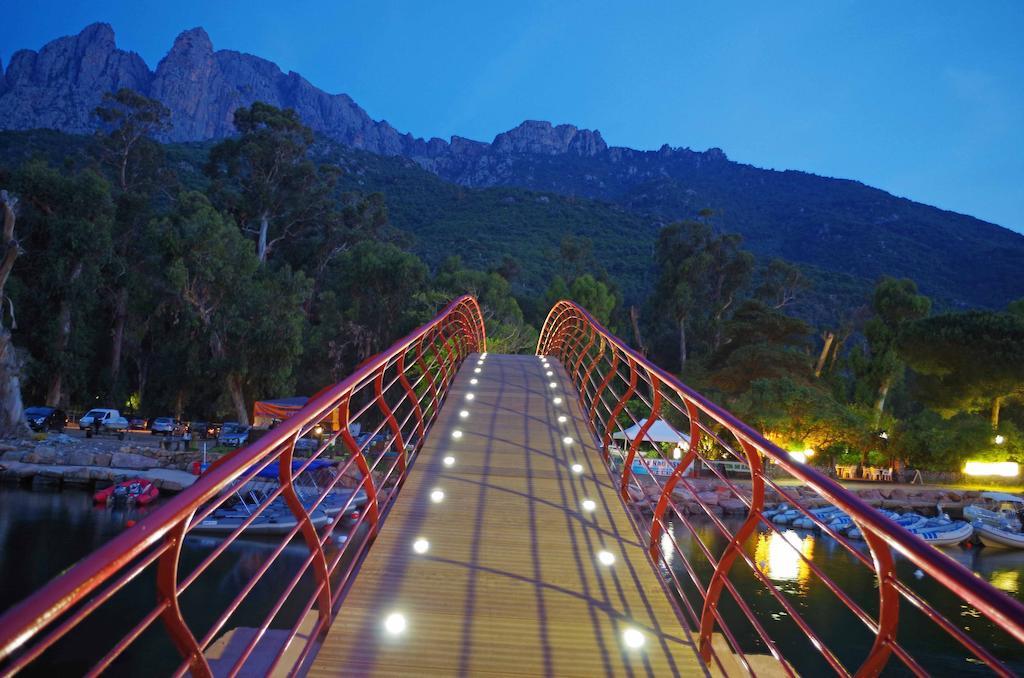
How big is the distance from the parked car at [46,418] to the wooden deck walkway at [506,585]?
27.3 m

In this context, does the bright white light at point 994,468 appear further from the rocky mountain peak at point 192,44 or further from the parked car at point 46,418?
the rocky mountain peak at point 192,44

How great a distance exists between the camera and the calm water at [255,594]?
1158 cm

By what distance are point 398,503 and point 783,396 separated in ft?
80.6

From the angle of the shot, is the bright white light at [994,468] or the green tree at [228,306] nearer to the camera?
the green tree at [228,306]

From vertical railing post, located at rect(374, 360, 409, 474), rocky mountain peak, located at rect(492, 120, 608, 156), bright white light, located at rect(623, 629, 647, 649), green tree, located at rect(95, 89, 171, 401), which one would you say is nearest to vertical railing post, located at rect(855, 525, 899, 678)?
bright white light, located at rect(623, 629, 647, 649)

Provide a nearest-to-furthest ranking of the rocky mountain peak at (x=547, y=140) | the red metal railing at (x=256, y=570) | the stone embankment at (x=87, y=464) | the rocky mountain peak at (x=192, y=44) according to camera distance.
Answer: the red metal railing at (x=256, y=570), the stone embankment at (x=87, y=464), the rocky mountain peak at (x=192, y=44), the rocky mountain peak at (x=547, y=140)

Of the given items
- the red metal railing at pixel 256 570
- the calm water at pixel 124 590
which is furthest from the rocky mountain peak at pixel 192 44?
the red metal railing at pixel 256 570

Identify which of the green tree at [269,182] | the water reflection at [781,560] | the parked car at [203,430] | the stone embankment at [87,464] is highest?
the green tree at [269,182]

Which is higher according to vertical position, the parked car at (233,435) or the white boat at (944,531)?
the parked car at (233,435)

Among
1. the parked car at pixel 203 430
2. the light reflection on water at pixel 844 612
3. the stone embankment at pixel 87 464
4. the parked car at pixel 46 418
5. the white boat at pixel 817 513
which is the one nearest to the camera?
the light reflection on water at pixel 844 612

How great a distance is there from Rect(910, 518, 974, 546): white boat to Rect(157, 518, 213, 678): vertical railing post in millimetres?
23071

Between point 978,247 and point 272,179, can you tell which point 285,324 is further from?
point 978,247

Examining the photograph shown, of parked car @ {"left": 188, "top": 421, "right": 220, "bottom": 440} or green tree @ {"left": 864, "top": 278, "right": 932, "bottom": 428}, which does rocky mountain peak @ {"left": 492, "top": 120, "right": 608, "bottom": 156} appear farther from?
parked car @ {"left": 188, "top": 421, "right": 220, "bottom": 440}

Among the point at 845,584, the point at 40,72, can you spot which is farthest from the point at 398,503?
the point at 40,72
